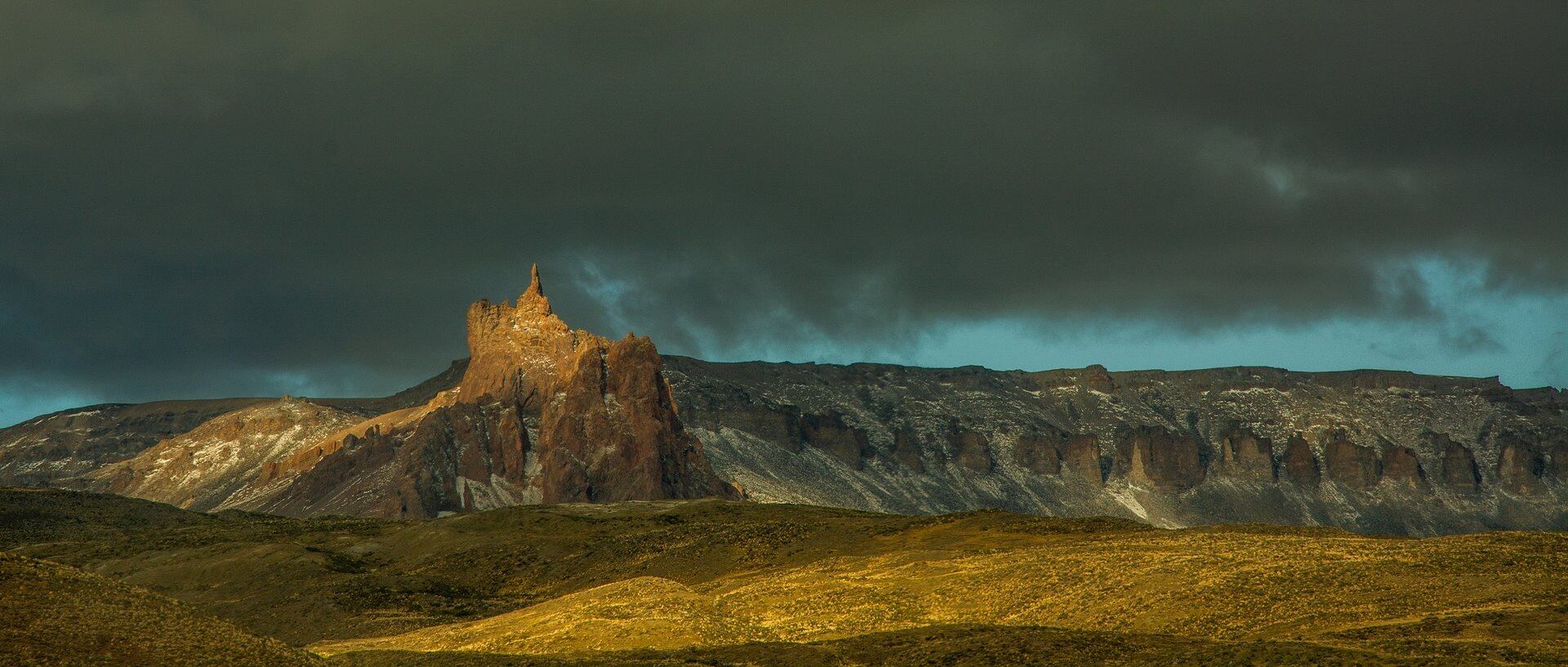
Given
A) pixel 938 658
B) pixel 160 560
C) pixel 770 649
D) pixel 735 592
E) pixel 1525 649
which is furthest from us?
pixel 160 560

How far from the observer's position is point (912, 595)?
106 meters

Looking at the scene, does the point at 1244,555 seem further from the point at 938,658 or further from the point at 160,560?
the point at 160,560

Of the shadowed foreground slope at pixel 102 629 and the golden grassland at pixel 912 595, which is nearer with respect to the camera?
the shadowed foreground slope at pixel 102 629

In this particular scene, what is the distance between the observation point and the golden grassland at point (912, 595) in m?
80.1

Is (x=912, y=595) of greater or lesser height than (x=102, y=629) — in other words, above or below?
below

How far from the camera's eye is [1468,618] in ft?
268

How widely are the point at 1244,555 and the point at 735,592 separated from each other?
3711 centimetres

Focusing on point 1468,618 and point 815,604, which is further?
point 815,604

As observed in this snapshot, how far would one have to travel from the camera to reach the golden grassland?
8012cm

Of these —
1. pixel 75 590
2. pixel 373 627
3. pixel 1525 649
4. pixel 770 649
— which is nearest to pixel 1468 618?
pixel 1525 649

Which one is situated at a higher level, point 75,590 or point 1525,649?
point 75,590

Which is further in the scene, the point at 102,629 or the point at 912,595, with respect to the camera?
the point at 912,595

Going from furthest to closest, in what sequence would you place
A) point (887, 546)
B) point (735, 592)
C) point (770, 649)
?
point (887, 546), point (735, 592), point (770, 649)

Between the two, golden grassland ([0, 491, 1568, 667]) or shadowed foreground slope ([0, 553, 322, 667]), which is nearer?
shadowed foreground slope ([0, 553, 322, 667])
